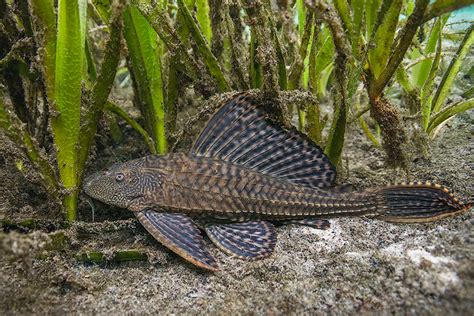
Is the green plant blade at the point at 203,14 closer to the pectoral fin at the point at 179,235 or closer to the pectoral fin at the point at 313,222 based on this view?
the pectoral fin at the point at 179,235

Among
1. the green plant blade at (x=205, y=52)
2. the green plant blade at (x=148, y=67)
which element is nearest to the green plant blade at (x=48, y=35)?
the green plant blade at (x=148, y=67)

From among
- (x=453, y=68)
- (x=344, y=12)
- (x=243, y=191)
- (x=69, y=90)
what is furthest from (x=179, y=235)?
(x=453, y=68)

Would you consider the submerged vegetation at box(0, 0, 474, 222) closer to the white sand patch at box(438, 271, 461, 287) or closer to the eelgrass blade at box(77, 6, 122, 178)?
the eelgrass blade at box(77, 6, 122, 178)

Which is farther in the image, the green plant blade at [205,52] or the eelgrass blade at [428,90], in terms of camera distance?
the eelgrass blade at [428,90]

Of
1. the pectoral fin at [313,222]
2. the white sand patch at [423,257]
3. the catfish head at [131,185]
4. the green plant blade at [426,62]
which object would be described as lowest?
the pectoral fin at [313,222]

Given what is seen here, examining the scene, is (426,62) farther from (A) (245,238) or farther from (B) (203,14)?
(A) (245,238)

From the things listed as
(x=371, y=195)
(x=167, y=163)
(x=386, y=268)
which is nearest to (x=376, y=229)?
(x=371, y=195)
